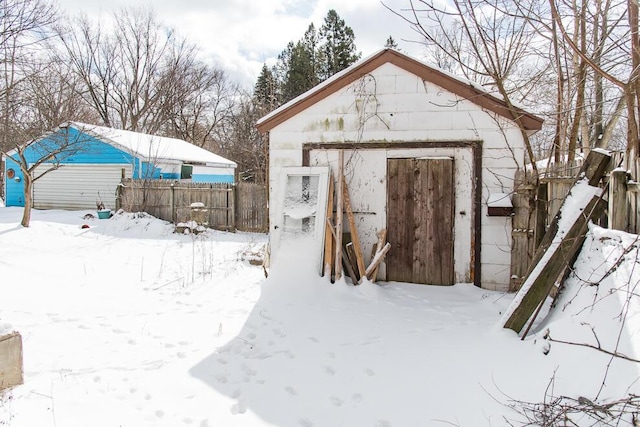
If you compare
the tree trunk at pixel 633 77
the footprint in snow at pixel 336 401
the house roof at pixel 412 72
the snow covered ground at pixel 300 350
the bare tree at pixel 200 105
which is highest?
the bare tree at pixel 200 105

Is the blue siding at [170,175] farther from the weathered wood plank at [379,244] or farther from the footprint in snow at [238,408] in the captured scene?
the footprint in snow at [238,408]

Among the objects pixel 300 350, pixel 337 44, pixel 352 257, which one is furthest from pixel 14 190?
pixel 300 350

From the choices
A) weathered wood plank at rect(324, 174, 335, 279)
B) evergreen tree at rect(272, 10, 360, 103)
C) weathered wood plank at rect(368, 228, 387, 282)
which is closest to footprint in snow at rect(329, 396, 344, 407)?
weathered wood plank at rect(324, 174, 335, 279)

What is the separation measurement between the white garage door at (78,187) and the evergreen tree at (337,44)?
15432 millimetres

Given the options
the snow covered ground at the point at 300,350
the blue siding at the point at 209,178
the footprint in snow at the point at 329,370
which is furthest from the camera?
the blue siding at the point at 209,178

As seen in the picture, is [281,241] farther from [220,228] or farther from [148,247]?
[220,228]

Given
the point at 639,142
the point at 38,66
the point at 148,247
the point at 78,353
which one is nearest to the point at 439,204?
the point at 639,142

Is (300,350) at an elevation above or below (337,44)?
below

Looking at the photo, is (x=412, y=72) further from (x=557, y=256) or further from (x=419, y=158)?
(x=557, y=256)

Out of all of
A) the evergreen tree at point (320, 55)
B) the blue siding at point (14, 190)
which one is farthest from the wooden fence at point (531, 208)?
the evergreen tree at point (320, 55)

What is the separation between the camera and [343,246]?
6590 mm

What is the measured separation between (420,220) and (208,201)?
28.7 feet

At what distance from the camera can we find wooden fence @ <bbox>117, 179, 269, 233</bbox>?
43.7 feet

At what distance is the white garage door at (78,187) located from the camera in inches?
667
